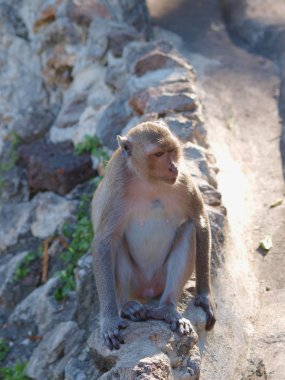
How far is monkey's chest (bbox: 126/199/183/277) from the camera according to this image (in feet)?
15.0

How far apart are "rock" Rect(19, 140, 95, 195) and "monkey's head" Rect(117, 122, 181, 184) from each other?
255 cm

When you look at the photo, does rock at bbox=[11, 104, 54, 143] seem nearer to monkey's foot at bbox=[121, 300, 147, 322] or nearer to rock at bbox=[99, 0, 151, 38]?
rock at bbox=[99, 0, 151, 38]

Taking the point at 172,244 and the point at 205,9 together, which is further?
the point at 205,9

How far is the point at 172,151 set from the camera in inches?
173

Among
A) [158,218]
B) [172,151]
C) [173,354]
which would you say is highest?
[172,151]

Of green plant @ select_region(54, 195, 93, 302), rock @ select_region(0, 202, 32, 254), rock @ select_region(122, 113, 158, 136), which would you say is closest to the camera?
green plant @ select_region(54, 195, 93, 302)

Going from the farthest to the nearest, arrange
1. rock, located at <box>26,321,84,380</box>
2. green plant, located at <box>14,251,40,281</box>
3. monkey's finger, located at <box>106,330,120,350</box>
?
1. green plant, located at <box>14,251,40,281</box>
2. rock, located at <box>26,321,84,380</box>
3. monkey's finger, located at <box>106,330,120,350</box>

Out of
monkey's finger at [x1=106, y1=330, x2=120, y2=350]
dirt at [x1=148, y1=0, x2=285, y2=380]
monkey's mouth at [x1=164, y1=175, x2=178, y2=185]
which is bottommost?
dirt at [x1=148, y1=0, x2=285, y2=380]

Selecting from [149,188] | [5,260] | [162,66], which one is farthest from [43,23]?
[149,188]

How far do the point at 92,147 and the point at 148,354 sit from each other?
3.71 meters

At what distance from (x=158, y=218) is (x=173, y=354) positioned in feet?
3.37

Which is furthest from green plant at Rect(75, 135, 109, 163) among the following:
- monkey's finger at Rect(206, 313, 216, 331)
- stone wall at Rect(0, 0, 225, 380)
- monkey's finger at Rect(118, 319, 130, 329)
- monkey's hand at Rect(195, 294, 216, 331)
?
monkey's finger at Rect(118, 319, 130, 329)

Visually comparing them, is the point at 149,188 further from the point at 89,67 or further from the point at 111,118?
the point at 89,67

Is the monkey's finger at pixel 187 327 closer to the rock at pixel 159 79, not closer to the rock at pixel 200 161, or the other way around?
the rock at pixel 200 161
